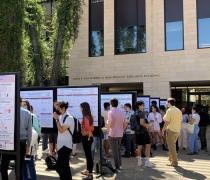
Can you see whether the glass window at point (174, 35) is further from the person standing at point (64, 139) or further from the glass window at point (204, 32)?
the person standing at point (64, 139)

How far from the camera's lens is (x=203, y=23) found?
1171 inches

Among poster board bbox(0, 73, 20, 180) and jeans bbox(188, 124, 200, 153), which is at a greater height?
poster board bbox(0, 73, 20, 180)

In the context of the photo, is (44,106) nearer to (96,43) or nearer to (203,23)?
(203,23)

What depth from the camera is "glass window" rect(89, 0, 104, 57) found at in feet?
109

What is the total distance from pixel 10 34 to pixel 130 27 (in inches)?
638

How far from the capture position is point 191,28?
2980cm

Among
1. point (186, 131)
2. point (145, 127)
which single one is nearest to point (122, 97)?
point (186, 131)

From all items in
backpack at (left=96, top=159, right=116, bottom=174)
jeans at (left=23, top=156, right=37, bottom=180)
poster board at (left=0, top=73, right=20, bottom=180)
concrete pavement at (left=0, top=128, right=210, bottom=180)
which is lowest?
concrete pavement at (left=0, top=128, right=210, bottom=180)

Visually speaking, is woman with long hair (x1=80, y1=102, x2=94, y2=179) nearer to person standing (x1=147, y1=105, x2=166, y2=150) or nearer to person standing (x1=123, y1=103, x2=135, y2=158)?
person standing (x1=123, y1=103, x2=135, y2=158)

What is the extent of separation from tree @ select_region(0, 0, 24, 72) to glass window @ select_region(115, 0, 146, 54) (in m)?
15.3

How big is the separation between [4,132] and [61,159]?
1.63 meters

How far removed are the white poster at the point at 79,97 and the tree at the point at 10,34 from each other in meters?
5.92

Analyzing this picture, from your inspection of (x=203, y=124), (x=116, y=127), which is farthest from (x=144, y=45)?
(x=116, y=127)

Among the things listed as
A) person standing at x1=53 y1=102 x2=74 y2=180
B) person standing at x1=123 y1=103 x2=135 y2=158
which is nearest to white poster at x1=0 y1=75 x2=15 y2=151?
person standing at x1=53 y1=102 x2=74 y2=180
